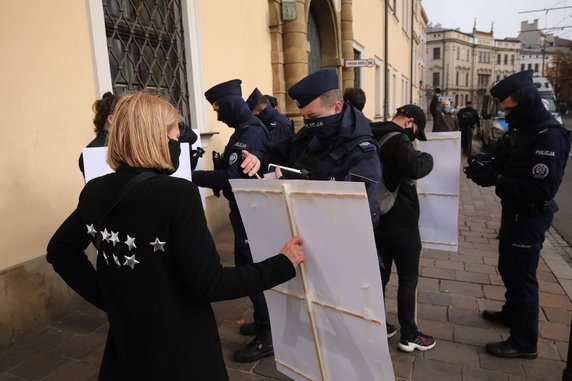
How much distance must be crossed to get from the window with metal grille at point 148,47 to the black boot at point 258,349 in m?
2.97

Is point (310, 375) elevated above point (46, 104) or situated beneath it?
situated beneath

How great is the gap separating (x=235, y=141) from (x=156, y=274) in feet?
5.76

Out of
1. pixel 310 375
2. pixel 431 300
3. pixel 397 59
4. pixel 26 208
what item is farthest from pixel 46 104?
pixel 397 59

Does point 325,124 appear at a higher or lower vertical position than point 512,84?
lower

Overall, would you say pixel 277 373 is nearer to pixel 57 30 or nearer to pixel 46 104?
pixel 46 104

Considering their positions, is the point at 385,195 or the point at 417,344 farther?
the point at 417,344

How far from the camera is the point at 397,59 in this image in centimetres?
2094

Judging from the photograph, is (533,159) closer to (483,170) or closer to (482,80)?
(483,170)

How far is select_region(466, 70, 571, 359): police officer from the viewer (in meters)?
2.58

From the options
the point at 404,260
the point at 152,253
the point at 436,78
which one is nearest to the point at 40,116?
the point at 152,253

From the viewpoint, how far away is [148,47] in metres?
4.94

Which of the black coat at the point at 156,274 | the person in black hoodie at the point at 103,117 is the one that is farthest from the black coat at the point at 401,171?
the person in black hoodie at the point at 103,117

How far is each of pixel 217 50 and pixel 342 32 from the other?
6.73 meters

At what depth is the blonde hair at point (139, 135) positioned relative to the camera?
138cm
